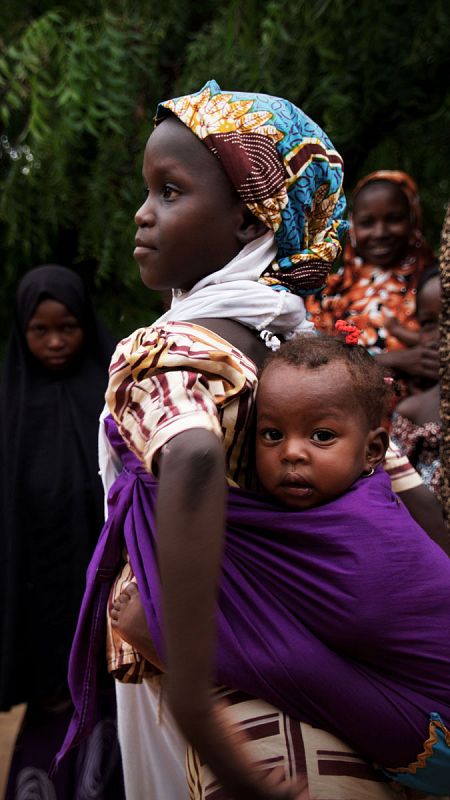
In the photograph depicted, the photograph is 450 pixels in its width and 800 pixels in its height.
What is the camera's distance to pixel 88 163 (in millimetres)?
5406

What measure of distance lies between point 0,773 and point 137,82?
347 centimetres

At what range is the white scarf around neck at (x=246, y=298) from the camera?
1.83m

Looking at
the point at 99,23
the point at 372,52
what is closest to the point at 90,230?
the point at 99,23

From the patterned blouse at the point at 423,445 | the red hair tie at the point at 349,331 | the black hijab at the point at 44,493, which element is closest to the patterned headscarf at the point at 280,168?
the red hair tie at the point at 349,331

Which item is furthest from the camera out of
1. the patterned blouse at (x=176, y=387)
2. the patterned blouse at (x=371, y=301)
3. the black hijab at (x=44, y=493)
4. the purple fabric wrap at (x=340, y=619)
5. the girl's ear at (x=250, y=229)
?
the patterned blouse at (x=371, y=301)

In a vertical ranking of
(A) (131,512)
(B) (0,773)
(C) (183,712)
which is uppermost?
(A) (131,512)

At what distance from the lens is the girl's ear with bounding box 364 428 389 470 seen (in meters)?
1.77

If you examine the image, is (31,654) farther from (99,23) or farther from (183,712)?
(99,23)

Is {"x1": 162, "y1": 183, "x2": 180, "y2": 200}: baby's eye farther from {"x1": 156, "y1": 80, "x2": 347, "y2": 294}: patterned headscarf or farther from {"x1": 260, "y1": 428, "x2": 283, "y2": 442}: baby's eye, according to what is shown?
{"x1": 260, "y1": 428, "x2": 283, "y2": 442}: baby's eye

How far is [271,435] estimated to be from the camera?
5.55ft

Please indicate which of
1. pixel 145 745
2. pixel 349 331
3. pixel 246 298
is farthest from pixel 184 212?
pixel 145 745

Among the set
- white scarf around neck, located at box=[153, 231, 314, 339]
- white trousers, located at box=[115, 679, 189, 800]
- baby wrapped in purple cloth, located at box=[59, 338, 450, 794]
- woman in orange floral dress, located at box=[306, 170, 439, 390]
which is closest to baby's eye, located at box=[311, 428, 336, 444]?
baby wrapped in purple cloth, located at box=[59, 338, 450, 794]

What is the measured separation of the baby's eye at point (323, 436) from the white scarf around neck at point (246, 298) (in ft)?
0.91

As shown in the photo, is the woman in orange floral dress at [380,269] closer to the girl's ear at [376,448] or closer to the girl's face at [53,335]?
the girl's face at [53,335]
